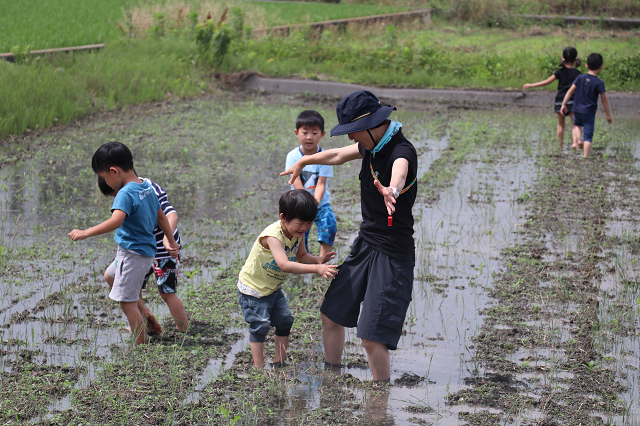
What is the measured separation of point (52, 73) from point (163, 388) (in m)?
10.8

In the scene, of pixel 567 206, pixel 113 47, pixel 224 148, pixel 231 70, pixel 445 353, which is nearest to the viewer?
pixel 445 353

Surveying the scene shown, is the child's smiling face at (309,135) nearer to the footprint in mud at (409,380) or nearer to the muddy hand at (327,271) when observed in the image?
the muddy hand at (327,271)

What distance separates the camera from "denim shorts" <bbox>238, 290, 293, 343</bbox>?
4246mm

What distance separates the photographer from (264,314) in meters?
4.25

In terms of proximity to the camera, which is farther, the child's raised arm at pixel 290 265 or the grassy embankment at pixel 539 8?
the grassy embankment at pixel 539 8

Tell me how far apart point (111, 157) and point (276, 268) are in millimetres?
1290

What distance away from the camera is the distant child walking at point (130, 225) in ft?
14.3

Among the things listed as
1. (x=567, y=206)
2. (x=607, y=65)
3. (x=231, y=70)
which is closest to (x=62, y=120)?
(x=231, y=70)

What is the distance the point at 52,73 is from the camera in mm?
13148

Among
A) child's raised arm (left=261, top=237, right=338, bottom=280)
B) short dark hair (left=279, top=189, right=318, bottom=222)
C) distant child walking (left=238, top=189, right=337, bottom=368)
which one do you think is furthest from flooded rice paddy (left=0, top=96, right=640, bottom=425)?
short dark hair (left=279, top=189, right=318, bottom=222)

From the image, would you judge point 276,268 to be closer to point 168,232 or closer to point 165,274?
point 168,232

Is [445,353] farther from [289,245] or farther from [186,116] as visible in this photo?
[186,116]

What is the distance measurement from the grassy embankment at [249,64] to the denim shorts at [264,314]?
324 inches

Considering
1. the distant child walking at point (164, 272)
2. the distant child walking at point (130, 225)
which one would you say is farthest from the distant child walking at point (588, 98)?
the distant child walking at point (130, 225)
